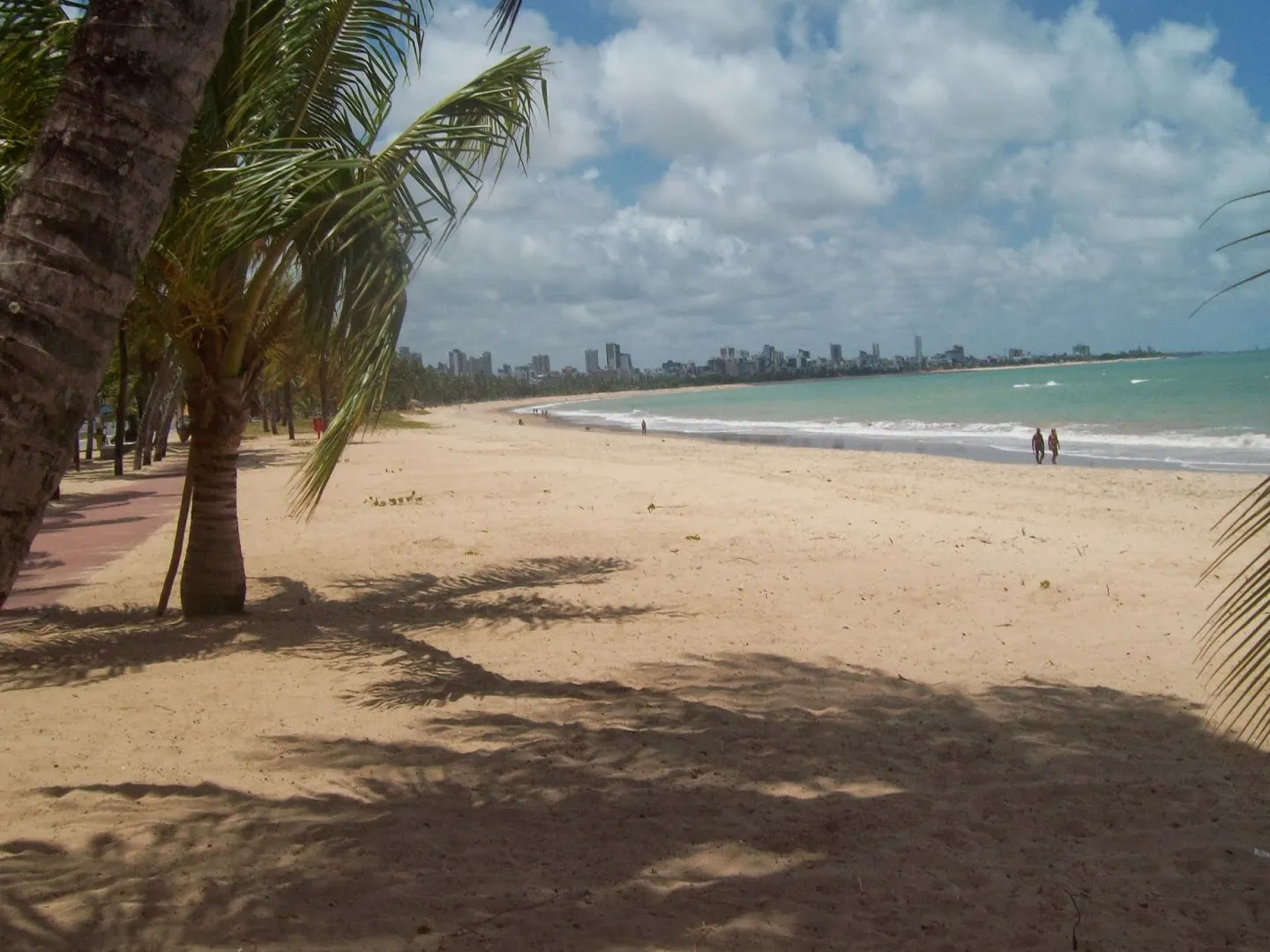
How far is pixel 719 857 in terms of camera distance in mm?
3156

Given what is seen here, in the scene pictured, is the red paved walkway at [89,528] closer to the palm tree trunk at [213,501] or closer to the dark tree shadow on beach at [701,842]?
Answer: the palm tree trunk at [213,501]

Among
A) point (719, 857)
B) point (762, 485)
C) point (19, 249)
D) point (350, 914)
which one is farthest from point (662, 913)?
point (762, 485)

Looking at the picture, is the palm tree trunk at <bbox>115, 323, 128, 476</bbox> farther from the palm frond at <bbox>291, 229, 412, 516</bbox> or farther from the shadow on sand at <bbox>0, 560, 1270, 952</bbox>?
the shadow on sand at <bbox>0, 560, 1270, 952</bbox>

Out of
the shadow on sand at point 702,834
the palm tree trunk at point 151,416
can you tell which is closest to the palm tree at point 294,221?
the shadow on sand at point 702,834

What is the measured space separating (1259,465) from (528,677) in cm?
1962

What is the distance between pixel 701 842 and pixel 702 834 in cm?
6

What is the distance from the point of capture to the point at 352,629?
6.50 meters

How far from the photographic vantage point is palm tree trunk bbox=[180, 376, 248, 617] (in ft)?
21.1

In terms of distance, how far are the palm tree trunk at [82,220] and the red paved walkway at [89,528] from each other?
2.94 meters

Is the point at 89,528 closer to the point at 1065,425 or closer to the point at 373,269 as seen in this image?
the point at 373,269

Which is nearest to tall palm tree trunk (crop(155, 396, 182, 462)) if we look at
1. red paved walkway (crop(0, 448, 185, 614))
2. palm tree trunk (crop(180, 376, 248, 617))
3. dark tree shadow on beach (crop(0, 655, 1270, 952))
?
red paved walkway (crop(0, 448, 185, 614))

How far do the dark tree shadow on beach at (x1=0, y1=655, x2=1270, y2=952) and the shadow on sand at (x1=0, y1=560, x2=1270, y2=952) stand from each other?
0.03 ft

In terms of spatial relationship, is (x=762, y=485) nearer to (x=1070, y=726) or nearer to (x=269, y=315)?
(x=269, y=315)

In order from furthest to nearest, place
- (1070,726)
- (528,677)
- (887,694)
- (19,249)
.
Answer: (528,677) → (887,694) → (1070,726) → (19,249)
